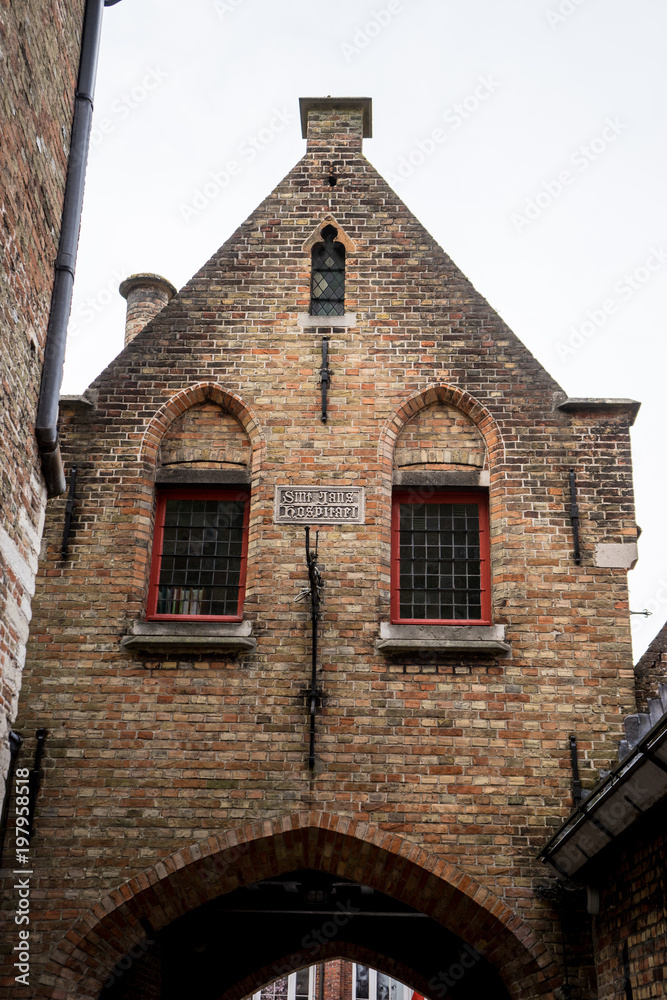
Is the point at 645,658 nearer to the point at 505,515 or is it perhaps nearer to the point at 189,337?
the point at 505,515

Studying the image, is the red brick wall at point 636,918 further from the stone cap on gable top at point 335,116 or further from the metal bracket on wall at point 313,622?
the stone cap on gable top at point 335,116

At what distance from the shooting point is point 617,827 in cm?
695

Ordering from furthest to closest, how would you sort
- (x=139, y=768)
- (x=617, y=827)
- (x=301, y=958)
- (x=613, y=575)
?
1. (x=301, y=958)
2. (x=613, y=575)
3. (x=139, y=768)
4. (x=617, y=827)

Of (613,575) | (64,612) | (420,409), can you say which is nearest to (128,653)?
(64,612)

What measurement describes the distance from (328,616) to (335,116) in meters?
5.59

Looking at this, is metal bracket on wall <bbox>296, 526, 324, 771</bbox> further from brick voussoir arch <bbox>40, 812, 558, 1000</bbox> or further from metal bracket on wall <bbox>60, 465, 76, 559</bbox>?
metal bracket on wall <bbox>60, 465, 76, 559</bbox>

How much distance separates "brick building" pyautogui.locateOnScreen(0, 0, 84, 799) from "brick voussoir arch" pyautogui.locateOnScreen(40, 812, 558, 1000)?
177 centimetres

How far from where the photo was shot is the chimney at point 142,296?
17797 mm

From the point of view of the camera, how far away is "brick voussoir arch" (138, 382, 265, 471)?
1004 centimetres

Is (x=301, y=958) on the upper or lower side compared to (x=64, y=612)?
lower

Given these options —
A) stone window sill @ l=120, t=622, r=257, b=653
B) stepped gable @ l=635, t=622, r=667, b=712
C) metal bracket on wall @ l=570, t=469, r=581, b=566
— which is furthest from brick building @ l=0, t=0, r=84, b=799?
stepped gable @ l=635, t=622, r=667, b=712

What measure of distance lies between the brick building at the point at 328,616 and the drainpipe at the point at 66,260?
201 centimetres

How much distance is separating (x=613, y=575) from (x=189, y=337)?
14.9 feet

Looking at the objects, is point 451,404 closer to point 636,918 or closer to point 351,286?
point 351,286
